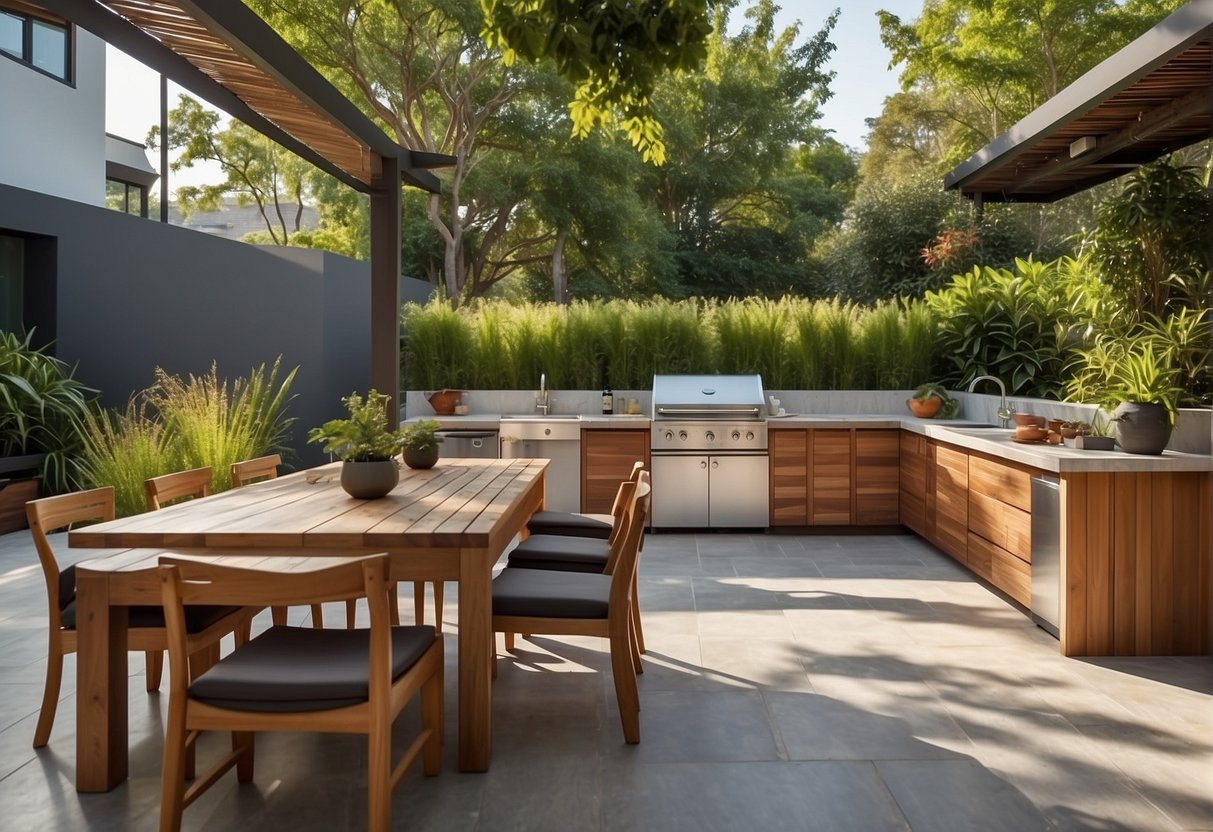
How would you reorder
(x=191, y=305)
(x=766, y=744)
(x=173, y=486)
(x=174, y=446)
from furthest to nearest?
(x=191, y=305), (x=174, y=446), (x=173, y=486), (x=766, y=744)

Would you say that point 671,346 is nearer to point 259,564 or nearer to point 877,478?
point 877,478

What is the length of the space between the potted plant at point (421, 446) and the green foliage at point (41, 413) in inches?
161

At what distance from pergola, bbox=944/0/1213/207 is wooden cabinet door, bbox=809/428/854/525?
6.94 feet

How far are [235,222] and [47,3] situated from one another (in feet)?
138

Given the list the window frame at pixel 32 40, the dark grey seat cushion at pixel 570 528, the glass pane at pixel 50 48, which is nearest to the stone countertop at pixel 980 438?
the dark grey seat cushion at pixel 570 528

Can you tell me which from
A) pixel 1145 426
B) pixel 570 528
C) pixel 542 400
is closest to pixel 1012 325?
pixel 1145 426

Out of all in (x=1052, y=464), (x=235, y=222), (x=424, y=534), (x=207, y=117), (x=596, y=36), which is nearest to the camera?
(x=424, y=534)

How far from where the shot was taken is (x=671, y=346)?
793 cm

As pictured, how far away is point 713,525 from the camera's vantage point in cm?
709

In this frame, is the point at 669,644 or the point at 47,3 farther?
the point at 669,644

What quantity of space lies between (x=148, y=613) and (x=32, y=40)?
10.3 m

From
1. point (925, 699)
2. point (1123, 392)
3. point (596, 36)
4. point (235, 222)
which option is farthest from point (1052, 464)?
point (235, 222)

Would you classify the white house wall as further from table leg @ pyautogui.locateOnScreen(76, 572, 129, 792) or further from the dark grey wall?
table leg @ pyautogui.locateOnScreen(76, 572, 129, 792)

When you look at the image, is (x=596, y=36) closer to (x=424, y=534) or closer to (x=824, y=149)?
(x=424, y=534)
